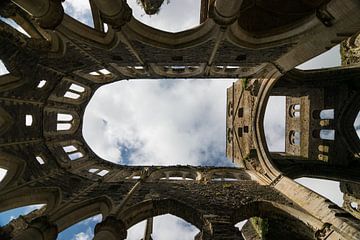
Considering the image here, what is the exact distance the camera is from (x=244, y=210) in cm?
1012

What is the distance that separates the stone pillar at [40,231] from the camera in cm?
764

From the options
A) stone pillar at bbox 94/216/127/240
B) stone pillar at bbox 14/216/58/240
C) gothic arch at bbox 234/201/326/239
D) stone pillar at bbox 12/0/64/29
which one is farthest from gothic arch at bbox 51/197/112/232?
stone pillar at bbox 12/0/64/29

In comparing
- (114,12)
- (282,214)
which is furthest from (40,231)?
(282,214)

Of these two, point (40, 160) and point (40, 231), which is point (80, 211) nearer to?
point (40, 231)

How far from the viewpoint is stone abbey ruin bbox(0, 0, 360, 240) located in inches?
340

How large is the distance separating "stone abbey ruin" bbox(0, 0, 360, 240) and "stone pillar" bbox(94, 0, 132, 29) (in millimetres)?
31

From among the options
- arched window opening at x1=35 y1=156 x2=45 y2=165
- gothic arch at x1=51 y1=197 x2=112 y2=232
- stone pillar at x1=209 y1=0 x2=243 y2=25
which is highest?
stone pillar at x1=209 y1=0 x2=243 y2=25

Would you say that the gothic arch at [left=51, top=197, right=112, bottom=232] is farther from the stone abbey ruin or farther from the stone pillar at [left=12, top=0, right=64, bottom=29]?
the stone pillar at [left=12, top=0, right=64, bottom=29]

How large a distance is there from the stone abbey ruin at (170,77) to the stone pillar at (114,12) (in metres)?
0.03

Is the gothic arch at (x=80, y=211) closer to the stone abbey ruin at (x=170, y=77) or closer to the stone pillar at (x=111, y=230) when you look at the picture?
the stone abbey ruin at (x=170, y=77)

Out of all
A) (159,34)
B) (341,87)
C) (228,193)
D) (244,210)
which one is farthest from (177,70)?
(341,87)

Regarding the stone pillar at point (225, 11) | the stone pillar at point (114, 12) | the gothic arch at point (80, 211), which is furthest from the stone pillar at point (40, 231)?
the stone pillar at point (225, 11)

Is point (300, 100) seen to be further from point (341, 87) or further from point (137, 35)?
point (137, 35)

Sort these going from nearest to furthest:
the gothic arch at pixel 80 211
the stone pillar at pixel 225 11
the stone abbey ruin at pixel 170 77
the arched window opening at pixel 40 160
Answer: the stone pillar at pixel 225 11
the stone abbey ruin at pixel 170 77
the gothic arch at pixel 80 211
the arched window opening at pixel 40 160
